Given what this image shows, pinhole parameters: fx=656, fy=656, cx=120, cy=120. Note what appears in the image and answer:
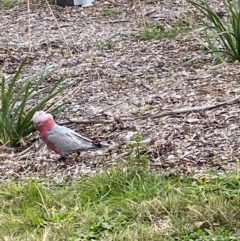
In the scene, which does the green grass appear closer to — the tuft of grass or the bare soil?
the bare soil

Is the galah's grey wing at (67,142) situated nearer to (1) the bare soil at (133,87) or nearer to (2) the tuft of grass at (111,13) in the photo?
(1) the bare soil at (133,87)

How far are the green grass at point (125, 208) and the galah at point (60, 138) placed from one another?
280 millimetres

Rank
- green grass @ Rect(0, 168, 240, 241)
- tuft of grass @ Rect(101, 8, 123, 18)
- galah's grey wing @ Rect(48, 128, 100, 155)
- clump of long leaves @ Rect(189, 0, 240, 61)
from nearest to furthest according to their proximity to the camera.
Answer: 1. green grass @ Rect(0, 168, 240, 241)
2. galah's grey wing @ Rect(48, 128, 100, 155)
3. clump of long leaves @ Rect(189, 0, 240, 61)
4. tuft of grass @ Rect(101, 8, 123, 18)

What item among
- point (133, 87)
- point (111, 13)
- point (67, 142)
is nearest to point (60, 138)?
point (67, 142)

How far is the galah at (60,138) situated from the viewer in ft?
11.9

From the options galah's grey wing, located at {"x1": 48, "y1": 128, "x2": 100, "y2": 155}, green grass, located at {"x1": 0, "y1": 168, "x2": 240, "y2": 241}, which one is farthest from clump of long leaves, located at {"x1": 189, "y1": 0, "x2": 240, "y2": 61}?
green grass, located at {"x1": 0, "y1": 168, "x2": 240, "y2": 241}

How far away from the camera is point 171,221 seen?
2928 mm

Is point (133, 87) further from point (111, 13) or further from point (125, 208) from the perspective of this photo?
point (111, 13)

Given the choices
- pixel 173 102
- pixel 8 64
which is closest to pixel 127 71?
pixel 173 102

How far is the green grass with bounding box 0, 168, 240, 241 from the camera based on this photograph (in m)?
2.88

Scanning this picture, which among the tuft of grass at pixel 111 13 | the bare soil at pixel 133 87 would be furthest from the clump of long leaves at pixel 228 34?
the tuft of grass at pixel 111 13

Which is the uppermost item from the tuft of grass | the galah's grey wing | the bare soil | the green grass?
the galah's grey wing

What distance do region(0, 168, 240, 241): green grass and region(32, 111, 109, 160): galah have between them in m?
0.28

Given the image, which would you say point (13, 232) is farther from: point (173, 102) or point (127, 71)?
point (127, 71)
